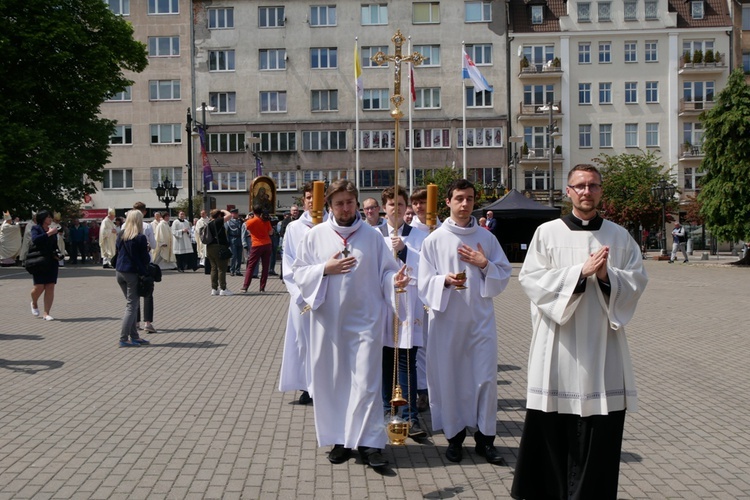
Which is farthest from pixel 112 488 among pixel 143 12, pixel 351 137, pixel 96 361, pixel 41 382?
pixel 143 12

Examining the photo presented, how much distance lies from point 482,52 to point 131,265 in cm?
5102

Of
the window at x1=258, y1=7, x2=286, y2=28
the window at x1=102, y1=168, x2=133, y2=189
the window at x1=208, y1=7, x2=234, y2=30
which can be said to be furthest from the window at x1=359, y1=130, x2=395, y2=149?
the window at x1=102, y1=168, x2=133, y2=189

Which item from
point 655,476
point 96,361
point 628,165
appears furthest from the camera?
point 628,165

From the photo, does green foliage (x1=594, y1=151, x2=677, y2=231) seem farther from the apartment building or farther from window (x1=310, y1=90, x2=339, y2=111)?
window (x1=310, y1=90, x2=339, y2=111)

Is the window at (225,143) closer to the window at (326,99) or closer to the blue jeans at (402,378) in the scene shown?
the window at (326,99)

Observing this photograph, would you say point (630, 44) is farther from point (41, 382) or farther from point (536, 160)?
point (41, 382)

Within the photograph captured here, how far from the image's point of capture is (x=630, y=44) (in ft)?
199

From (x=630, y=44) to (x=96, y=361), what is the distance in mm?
56120

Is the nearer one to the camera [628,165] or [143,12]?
[628,165]

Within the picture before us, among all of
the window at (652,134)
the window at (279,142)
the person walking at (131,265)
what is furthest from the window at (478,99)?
the person walking at (131,265)

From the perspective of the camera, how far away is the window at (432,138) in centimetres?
5966

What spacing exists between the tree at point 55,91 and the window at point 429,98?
2591 centimetres

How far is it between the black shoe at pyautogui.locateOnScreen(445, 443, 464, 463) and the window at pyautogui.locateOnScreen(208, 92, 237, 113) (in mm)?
56496

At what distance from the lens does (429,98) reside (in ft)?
196
